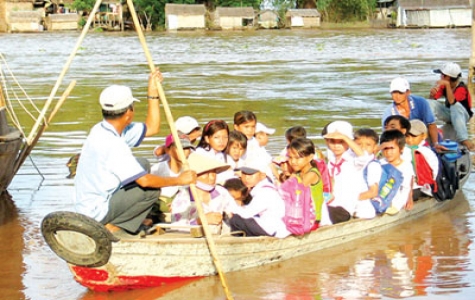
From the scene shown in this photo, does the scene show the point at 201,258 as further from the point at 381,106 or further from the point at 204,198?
the point at 381,106

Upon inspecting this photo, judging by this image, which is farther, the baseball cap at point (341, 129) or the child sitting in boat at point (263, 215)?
the baseball cap at point (341, 129)

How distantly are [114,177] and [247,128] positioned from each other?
2289 mm

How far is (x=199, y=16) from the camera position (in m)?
56.3

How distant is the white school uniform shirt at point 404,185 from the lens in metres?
7.54

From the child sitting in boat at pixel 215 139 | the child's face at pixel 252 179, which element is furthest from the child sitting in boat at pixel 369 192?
the child sitting in boat at pixel 215 139

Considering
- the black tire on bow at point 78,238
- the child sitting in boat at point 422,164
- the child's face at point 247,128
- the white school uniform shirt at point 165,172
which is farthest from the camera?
the child sitting in boat at point 422,164

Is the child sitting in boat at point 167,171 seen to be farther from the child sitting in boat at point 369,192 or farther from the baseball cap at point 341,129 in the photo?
the child sitting in boat at point 369,192

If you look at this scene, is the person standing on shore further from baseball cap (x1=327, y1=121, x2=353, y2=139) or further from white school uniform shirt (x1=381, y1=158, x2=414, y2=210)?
baseball cap (x1=327, y1=121, x2=353, y2=139)

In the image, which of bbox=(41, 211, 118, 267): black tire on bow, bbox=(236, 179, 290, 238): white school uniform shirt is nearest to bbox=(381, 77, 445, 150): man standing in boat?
bbox=(236, 179, 290, 238): white school uniform shirt

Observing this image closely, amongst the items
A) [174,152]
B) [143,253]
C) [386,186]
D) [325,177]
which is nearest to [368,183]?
[386,186]

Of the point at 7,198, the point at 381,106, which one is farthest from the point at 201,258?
the point at 381,106

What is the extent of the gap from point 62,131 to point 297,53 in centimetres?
1920

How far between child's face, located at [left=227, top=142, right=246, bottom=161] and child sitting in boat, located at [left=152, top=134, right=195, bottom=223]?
0.45 meters

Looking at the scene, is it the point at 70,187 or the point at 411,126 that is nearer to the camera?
the point at 411,126
